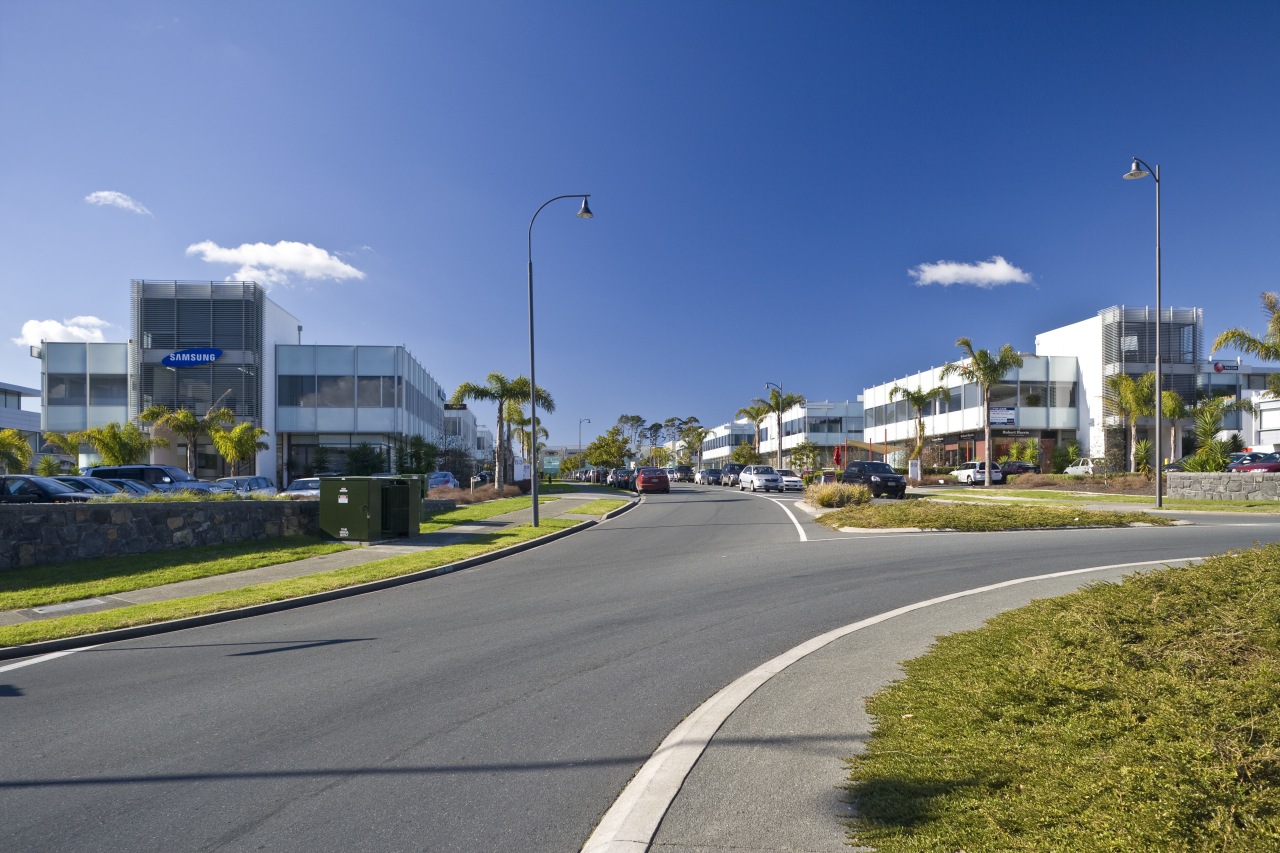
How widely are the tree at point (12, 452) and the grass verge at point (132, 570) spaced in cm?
2218

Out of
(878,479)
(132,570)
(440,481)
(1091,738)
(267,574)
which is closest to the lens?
(1091,738)

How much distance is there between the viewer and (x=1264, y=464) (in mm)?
34594

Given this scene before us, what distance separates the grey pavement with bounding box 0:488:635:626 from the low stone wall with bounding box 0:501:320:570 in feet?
7.98

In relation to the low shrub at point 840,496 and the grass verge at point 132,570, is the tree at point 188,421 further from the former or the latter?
the low shrub at point 840,496

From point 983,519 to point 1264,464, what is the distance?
2418cm

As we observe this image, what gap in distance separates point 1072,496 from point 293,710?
111 ft

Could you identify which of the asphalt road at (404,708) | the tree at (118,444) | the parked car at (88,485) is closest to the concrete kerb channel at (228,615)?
the asphalt road at (404,708)

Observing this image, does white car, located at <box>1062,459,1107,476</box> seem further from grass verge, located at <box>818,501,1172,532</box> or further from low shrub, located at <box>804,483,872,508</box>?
grass verge, located at <box>818,501,1172,532</box>

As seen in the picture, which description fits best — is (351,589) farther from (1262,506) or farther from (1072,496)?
(1072,496)

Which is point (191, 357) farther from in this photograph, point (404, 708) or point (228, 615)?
point (404, 708)

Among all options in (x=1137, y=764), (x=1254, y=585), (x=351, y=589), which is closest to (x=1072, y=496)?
(x=1254, y=585)

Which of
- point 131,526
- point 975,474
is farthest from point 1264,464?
point 131,526

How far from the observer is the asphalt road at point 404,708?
13.4ft

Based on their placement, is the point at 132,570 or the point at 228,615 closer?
the point at 228,615
